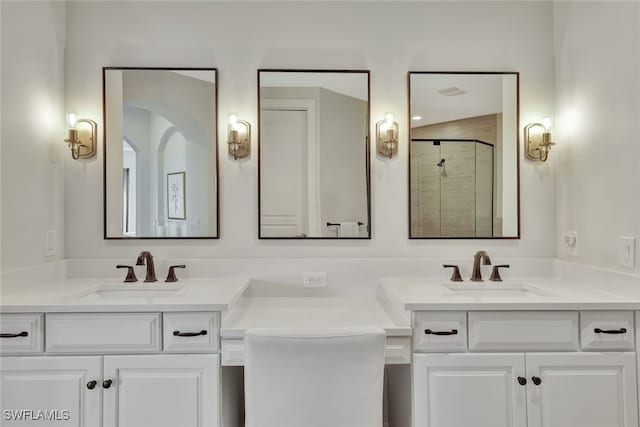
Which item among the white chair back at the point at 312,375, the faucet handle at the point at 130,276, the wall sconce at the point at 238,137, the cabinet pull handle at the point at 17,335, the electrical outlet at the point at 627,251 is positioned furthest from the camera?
the wall sconce at the point at 238,137

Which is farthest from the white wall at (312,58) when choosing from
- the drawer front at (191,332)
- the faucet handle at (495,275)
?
the drawer front at (191,332)

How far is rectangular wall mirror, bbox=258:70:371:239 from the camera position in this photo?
7.35ft

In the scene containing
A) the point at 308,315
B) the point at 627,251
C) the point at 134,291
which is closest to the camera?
the point at 627,251

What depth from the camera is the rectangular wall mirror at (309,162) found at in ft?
7.35

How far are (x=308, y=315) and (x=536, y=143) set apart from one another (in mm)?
1566

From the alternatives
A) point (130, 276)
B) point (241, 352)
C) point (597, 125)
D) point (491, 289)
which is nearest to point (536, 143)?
point (597, 125)

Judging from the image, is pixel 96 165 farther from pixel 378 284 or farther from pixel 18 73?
pixel 378 284

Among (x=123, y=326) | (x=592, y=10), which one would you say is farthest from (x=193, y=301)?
(x=592, y=10)

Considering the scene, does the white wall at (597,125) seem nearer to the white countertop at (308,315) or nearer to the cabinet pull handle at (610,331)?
the cabinet pull handle at (610,331)

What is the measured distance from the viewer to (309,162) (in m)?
2.24

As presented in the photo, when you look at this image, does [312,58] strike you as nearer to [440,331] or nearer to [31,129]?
[31,129]

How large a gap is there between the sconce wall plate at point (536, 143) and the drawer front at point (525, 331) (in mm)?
977

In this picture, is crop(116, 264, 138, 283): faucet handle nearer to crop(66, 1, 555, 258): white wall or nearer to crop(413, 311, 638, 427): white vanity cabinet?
crop(66, 1, 555, 258): white wall

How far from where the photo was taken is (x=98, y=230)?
7.27 feet
